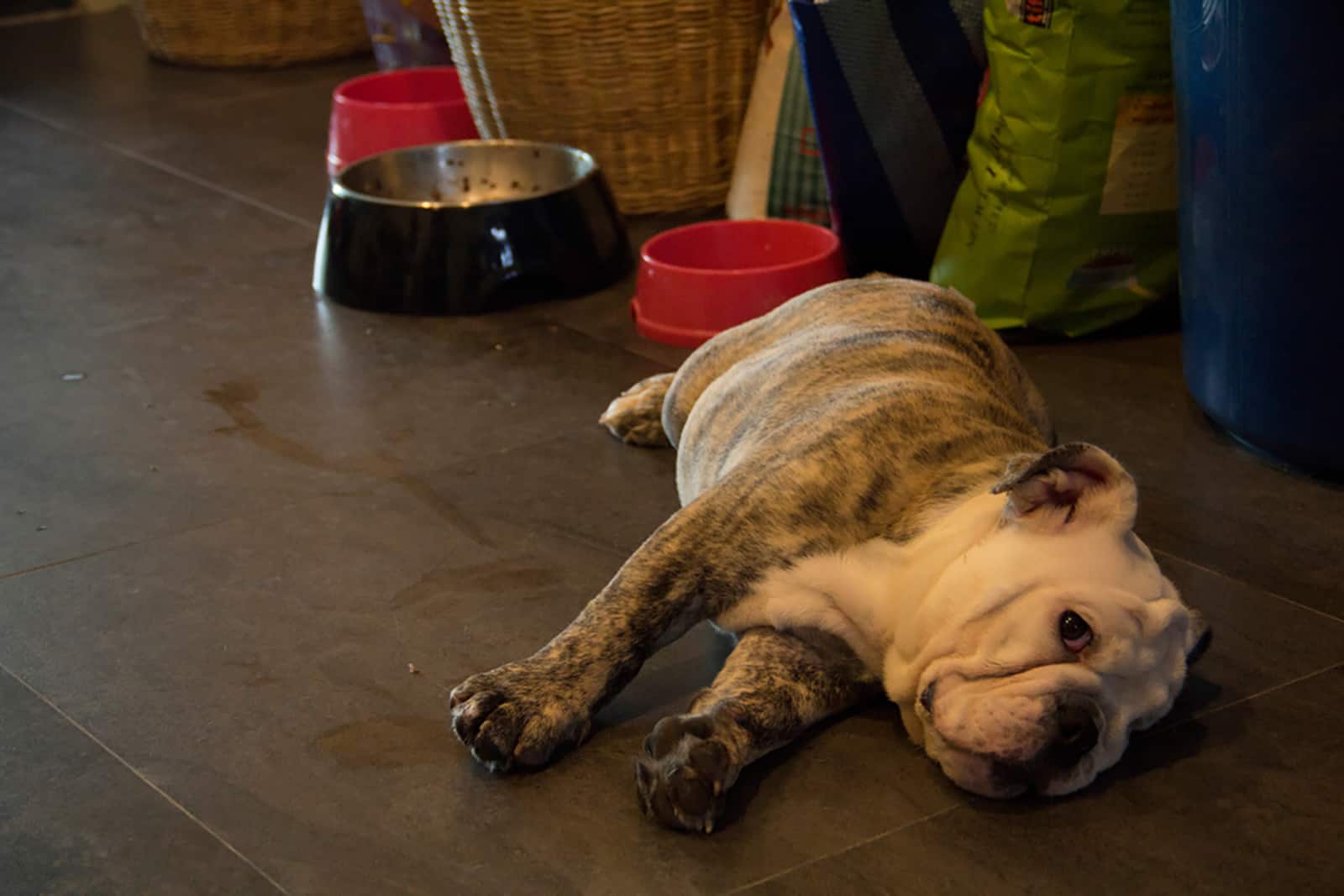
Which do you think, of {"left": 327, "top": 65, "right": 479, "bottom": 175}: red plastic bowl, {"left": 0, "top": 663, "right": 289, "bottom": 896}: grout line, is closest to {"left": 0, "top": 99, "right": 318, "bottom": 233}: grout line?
{"left": 327, "top": 65, "right": 479, "bottom": 175}: red plastic bowl

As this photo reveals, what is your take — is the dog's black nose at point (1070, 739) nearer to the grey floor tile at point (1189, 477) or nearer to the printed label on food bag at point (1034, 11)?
the grey floor tile at point (1189, 477)

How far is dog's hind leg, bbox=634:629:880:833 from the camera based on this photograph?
1.91 metres

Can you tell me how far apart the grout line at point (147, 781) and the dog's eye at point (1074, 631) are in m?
0.92

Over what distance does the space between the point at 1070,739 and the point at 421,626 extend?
39.5 inches

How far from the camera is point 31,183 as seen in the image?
5.14 m

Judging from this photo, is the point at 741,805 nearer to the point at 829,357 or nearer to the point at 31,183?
the point at 829,357

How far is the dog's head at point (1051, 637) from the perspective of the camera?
1.85 m

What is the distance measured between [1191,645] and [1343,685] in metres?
0.38

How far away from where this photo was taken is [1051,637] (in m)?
1.85

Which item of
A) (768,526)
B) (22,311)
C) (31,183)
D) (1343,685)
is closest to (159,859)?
(768,526)

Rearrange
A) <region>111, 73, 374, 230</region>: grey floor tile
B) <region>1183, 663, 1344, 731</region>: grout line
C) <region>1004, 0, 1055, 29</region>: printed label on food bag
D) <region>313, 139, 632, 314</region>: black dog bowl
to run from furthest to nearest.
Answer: <region>111, 73, 374, 230</region>: grey floor tile, <region>313, 139, 632, 314</region>: black dog bowl, <region>1004, 0, 1055, 29</region>: printed label on food bag, <region>1183, 663, 1344, 731</region>: grout line

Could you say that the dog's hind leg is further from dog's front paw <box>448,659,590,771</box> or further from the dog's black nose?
the dog's black nose

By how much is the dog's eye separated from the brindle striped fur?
0.28 m

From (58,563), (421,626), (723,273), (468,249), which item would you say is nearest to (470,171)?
(468,249)
